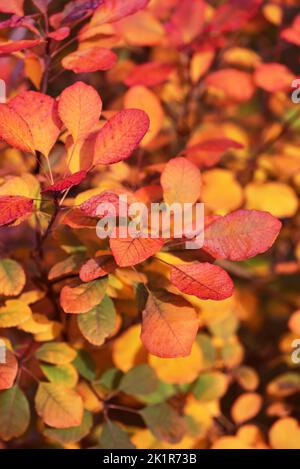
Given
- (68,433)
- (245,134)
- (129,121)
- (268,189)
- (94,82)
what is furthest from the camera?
(94,82)

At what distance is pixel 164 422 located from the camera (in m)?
0.88

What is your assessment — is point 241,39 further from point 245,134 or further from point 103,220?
point 103,220

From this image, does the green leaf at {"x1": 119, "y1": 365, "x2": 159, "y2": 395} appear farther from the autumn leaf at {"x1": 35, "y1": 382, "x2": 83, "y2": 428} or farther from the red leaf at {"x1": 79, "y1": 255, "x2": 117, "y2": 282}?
the red leaf at {"x1": 79, "y1": 255, "x2": 117, "y2": 282}

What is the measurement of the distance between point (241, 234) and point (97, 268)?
16 centimetres

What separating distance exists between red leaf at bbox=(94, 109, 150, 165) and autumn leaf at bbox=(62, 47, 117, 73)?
0.12 meters

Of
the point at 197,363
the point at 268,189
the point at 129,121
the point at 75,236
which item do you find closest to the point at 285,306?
the point at 268,189

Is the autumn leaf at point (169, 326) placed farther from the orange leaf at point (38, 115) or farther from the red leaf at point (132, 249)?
the orange leaf at point (38, 115)

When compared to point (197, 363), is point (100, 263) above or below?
above

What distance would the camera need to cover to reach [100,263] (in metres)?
0.69

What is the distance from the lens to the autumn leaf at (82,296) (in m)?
0.68

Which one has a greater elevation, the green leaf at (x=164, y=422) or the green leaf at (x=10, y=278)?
the green leaf at (x=10, y=278)

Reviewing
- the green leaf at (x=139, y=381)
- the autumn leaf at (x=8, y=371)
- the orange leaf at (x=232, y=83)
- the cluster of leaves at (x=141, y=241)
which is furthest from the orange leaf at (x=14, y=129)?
the orange leaf at (x=232, y=83)

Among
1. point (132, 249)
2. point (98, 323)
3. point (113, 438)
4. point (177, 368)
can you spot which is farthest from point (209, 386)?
point (132, 249)

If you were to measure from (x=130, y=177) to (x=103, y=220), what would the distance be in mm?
286
